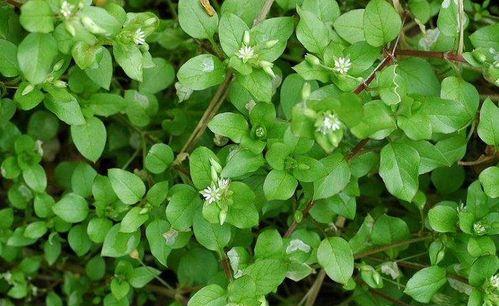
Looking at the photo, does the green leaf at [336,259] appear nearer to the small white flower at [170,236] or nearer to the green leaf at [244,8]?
the small white flower at [170,236]

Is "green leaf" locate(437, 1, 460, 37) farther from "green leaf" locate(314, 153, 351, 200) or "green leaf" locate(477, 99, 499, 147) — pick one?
"green leaf" locate(314, 153, 351, 200)

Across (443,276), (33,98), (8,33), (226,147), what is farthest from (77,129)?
(443,276)

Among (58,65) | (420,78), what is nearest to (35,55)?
(58,65)

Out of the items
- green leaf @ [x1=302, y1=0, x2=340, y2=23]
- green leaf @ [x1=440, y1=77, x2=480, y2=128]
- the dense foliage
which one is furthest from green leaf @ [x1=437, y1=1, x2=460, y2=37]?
green leaf @ [x1=302, y1=0, x2=340, y2=23]

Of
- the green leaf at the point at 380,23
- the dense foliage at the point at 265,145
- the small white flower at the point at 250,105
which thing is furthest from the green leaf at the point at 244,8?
the green leaf at the point at 380,23

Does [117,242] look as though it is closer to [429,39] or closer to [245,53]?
[245,53]

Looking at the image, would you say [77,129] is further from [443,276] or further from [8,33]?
[443,276]
